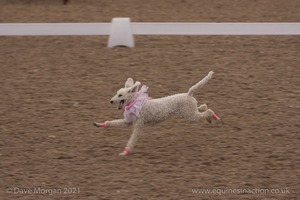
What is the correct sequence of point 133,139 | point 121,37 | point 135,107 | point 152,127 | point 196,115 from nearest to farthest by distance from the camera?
point 135,107 < point 133,139 < point 196,115 < point 152,127 < point 121,37

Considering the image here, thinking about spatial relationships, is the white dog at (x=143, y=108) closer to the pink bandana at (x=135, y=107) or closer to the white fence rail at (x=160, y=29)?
the pink bandana at (x=135, y=107)

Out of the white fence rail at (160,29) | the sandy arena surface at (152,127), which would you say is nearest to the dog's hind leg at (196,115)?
the sandy arena surface at (152,127)

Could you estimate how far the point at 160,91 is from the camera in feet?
28.8

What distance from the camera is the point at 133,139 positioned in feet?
21.9

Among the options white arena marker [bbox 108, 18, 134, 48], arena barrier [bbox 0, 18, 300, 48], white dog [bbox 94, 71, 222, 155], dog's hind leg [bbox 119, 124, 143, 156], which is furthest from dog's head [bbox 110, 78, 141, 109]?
arena barrier [bbox 0, 18, 300, 48]

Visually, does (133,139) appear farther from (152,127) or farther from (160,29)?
(160,29)

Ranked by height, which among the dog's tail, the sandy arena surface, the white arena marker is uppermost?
the dog's tail

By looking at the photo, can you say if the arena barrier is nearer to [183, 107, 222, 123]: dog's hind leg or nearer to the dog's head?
[183, 107, 222, 123]: dog's hind leg

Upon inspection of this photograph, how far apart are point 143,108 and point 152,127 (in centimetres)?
109

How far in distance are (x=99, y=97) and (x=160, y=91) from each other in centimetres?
82

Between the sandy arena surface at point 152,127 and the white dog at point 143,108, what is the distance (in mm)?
360

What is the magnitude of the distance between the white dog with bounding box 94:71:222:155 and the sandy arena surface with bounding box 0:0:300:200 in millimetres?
360

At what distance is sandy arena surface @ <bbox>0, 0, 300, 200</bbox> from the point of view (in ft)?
20.2

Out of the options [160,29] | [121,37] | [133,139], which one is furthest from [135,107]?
[160,29]
